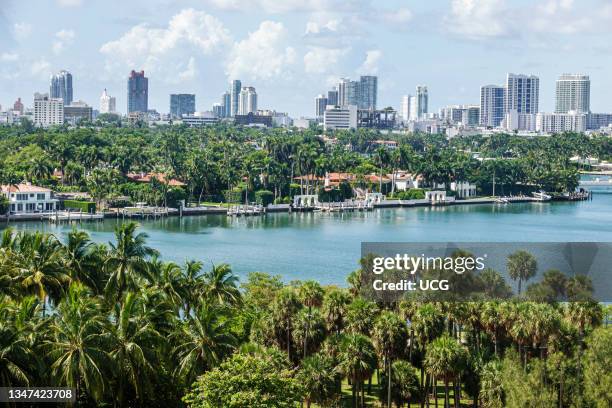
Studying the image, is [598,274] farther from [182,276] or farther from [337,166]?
[337,166]

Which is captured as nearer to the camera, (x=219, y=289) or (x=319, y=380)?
(x=319, y=380)

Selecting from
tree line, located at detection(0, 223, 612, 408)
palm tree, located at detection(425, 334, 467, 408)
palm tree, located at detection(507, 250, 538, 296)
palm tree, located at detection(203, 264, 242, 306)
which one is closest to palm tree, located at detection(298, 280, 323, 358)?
tree line, located at detection(0, 223, 612, 408)

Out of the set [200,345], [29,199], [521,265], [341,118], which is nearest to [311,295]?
[521,265]

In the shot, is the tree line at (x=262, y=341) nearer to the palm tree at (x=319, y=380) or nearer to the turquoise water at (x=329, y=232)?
the palm tree at (x=319, y=380)

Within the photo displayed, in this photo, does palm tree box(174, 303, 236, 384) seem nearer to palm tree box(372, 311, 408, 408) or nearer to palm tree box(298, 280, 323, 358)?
palm tree box(372, 311, 408, 408)

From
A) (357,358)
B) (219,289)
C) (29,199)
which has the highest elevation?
(29,199)

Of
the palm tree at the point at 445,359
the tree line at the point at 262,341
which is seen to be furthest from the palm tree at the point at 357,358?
the palm tree at the point at 445,359

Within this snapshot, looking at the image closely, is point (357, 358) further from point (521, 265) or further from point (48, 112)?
point (48, 112)
